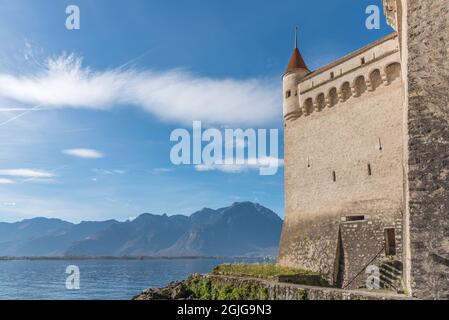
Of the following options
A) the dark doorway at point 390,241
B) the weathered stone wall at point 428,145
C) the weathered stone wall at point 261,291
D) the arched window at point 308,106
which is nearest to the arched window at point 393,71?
the arched window at point 308,106

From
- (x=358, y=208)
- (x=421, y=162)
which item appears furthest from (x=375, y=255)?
(x=421, y=162)

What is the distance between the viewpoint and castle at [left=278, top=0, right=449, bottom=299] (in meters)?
9.91

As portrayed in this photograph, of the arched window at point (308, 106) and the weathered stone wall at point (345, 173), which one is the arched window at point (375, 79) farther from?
the arched window at point (308, 106)

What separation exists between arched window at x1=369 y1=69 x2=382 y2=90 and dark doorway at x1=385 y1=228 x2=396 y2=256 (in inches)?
289

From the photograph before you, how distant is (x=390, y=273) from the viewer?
708 inches

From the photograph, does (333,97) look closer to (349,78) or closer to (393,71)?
(349,78)

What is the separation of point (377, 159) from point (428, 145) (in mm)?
10454

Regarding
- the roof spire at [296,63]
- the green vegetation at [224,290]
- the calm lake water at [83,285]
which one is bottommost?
the calm lake water at [83,285]

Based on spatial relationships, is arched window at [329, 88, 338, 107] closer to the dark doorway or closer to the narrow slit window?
the narrow slit window

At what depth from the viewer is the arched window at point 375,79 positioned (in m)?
20.7

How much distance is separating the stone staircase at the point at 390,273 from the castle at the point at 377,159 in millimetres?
50

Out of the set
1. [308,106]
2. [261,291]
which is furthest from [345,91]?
[261,291]

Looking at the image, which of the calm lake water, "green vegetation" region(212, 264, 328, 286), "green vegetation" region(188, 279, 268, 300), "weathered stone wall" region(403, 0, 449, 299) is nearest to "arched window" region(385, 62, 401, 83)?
"weathered stone wall" region(403, 0, 449, 299)
